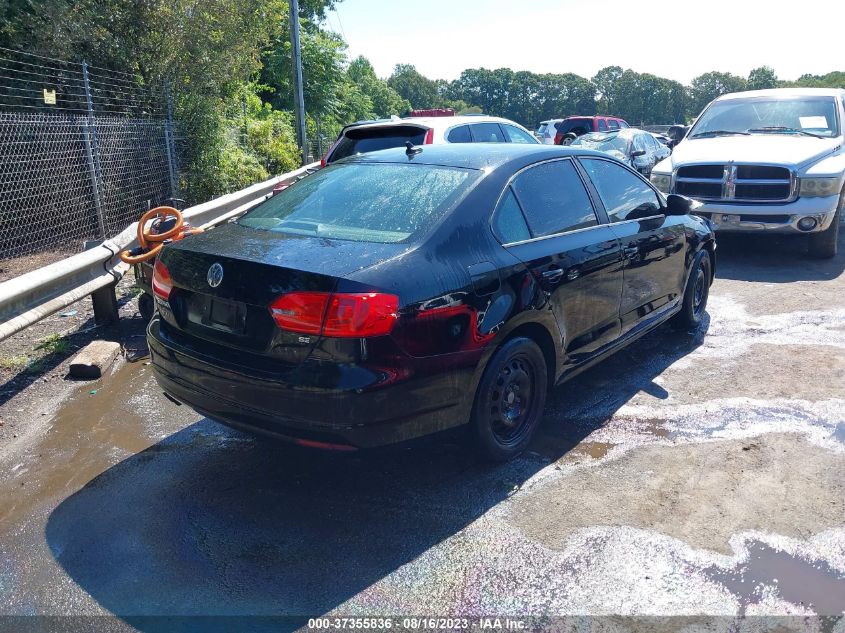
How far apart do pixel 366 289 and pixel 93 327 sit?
4193mm

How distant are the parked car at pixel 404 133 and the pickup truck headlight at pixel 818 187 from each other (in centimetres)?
341

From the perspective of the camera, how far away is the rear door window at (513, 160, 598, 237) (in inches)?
160

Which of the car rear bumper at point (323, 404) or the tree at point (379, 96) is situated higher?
the tree at point (379, 96)

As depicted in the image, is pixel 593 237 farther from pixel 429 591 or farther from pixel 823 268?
pixel 823 268

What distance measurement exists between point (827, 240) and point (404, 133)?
18.3 ft

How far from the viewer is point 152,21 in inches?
445

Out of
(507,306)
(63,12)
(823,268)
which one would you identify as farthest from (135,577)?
(63,12)

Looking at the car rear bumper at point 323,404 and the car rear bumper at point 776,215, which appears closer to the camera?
the car rear bumper at point 323,404

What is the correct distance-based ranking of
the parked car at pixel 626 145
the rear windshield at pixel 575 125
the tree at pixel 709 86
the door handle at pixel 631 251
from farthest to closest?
the tree at pixel 709 86 → the rear windshield at pixel 575 125 → the parked car at pixel 626 145 → the door handle at pixel 631 251

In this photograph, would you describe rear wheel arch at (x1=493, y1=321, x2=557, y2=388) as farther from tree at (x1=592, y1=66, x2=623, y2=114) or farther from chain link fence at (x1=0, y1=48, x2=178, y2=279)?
tree at (x1=592, y1=66, x2=623, y2=114)

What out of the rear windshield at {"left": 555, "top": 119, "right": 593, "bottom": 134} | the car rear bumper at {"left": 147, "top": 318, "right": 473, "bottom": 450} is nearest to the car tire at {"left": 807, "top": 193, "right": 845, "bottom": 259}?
the car rear bumper at {"left": 147, "top": 318, "right": 473, "bottom": 450}

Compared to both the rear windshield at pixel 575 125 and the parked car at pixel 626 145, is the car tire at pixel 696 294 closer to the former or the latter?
the parked car at pixel 626 145

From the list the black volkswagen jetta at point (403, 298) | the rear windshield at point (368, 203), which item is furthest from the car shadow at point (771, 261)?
the rear windshield at point (368, 203)

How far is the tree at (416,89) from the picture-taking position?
5438 inches
